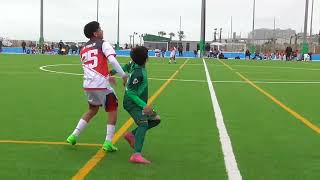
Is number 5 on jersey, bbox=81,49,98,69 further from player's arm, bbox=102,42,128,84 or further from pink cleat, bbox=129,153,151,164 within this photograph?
pink cleat, bbox=129,153,151,164

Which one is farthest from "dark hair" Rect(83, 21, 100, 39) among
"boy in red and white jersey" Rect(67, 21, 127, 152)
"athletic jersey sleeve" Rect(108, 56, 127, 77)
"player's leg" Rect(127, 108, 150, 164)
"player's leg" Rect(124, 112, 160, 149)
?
"player's leg" Rect(124, 112, 160, 149)

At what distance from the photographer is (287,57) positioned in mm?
59250

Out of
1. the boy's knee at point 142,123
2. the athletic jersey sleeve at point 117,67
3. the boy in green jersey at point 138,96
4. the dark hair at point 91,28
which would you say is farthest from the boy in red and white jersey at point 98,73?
the boy's knee at point 142,123

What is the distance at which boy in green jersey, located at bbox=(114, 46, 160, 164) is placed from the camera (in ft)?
22.1

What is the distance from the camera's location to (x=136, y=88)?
22.3ft

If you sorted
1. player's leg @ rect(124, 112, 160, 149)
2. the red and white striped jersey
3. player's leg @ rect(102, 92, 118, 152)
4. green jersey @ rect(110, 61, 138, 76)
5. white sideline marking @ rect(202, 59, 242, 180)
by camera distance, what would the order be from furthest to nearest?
1. player's leg @ rect(102, 92, 118, 152)
2. the red and white striped jersey
3. player's leg @ rect(124, 112, 160, 149)
4. green jersey @ rect(110, 61, 138, 76)
5. white sideline marking @ rect(202, 59, 242, 180)

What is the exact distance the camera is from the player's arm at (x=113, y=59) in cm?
685

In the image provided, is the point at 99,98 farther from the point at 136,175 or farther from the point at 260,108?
the point at 260,108

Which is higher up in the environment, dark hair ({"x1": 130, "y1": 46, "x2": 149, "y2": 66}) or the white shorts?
dark hair ({"x1": 130, "y1": 46, "x2": 149, "y2": 66})

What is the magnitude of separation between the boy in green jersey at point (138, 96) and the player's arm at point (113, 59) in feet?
0.30

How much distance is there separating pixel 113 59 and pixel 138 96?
625 mm

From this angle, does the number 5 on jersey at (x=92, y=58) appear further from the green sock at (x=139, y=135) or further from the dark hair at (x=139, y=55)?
the green sock at (x=139, y=135)

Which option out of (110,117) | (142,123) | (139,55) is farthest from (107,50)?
(142,123)

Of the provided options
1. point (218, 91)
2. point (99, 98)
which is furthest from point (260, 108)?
point (99, 98)
